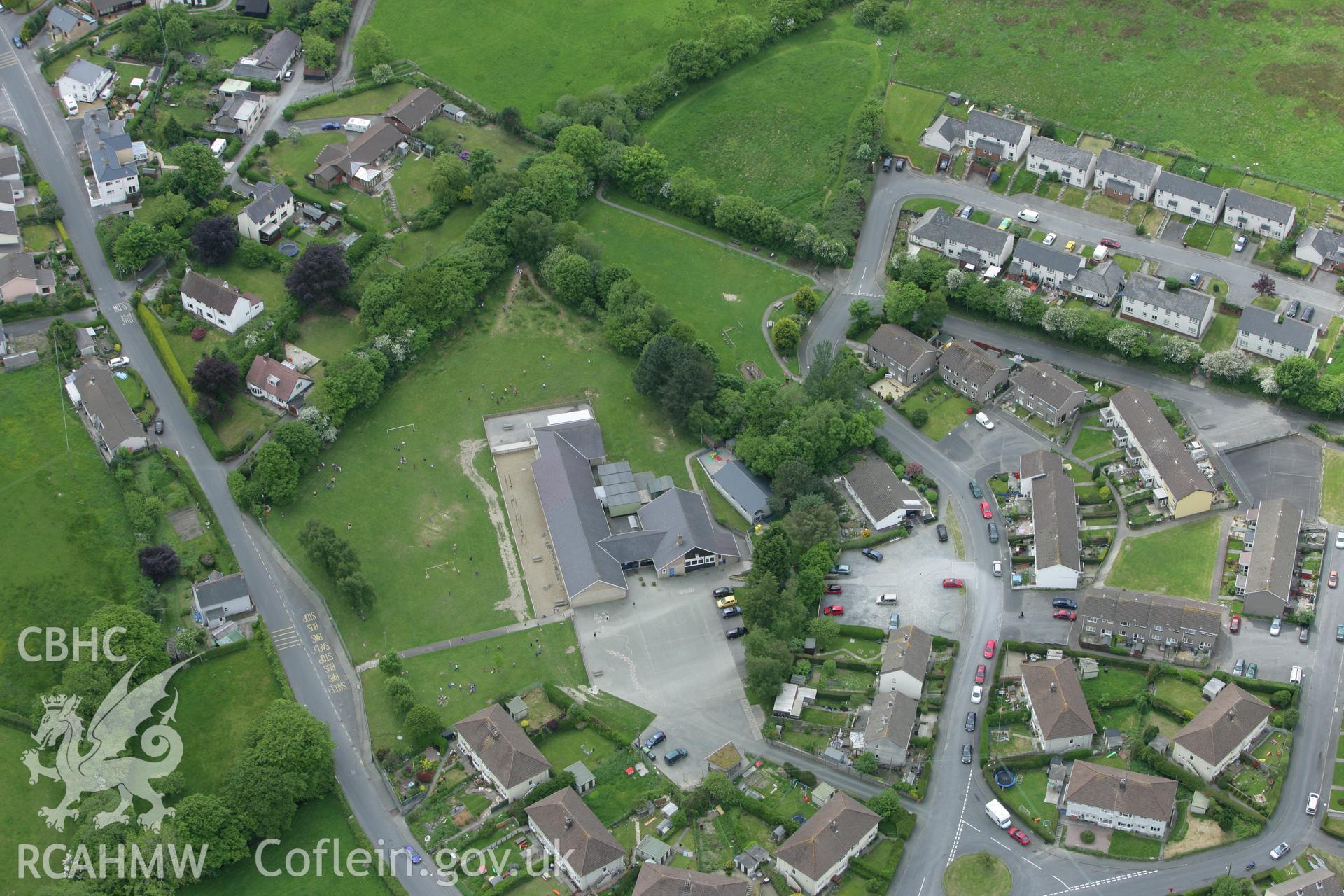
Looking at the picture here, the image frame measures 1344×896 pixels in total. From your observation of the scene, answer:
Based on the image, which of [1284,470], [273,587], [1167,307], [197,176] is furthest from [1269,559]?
[197,176]

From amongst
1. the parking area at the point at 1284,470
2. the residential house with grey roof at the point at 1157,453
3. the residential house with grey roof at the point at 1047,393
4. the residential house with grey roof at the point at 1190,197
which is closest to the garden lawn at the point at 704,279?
the residential house with grey roof at the point at 1047,393

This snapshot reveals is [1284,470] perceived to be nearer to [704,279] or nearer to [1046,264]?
[1046,264]

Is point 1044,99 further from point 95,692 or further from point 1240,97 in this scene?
point 95,692

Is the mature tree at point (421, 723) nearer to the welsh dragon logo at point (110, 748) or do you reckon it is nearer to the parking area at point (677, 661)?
the parking area at point (677, 661)

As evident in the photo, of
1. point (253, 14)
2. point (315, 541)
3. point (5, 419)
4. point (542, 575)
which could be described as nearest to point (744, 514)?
point (542, 575)

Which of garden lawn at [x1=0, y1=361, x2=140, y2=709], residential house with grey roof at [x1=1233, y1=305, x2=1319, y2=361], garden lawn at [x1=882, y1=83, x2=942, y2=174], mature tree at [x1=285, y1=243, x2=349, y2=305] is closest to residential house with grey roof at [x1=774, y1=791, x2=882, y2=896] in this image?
garden lawn at [x1=0, y1=361, x2=140, y2=709]

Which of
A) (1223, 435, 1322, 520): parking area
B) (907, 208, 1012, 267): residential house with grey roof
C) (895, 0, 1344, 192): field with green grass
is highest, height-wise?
(895, 0, 1344, 192): field with green grass

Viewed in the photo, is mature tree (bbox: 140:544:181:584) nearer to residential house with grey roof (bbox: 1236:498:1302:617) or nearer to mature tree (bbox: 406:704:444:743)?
mature tree (bbox: 406:704:444:743)
